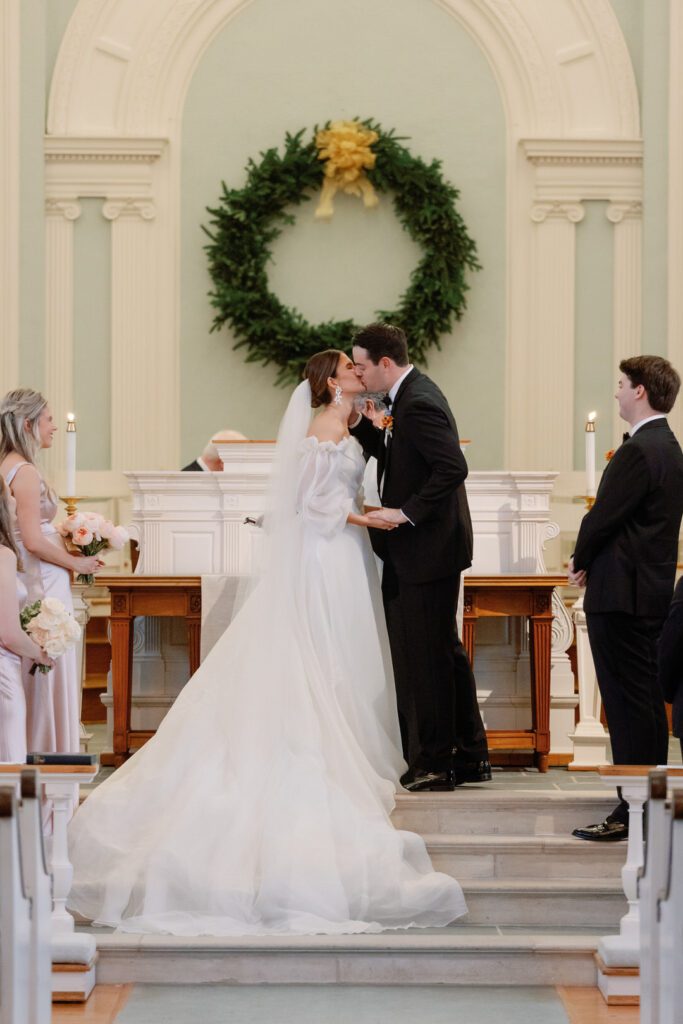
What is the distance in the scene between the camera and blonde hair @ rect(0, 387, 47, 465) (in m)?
5.43

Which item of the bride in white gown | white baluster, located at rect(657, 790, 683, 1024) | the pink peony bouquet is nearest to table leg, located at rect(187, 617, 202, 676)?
the pink peony bouquet

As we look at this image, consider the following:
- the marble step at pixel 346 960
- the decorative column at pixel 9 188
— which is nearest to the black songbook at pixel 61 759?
the marble step at pixel 346 960

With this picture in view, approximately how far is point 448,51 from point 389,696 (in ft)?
18.5

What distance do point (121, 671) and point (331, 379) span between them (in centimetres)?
178

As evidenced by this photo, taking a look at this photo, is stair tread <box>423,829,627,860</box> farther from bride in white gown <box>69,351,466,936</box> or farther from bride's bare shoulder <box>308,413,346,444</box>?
bride's bare shoulder <box>308,413,346,444</box>

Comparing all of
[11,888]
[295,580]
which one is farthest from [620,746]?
[11,888]

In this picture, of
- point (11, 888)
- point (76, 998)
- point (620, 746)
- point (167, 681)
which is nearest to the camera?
point (11, 888)

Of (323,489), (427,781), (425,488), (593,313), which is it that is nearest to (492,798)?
(427,781)

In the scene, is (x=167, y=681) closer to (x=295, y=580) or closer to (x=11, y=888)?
(x=295, y=580)

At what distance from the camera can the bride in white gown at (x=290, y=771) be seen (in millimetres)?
4695

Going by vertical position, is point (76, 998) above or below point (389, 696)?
below

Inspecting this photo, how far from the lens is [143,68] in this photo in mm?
9531

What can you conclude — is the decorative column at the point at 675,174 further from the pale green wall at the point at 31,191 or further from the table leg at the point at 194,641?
the pale green wall at the point at 31,191

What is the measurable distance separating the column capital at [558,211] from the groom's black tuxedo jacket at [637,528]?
475 cm
